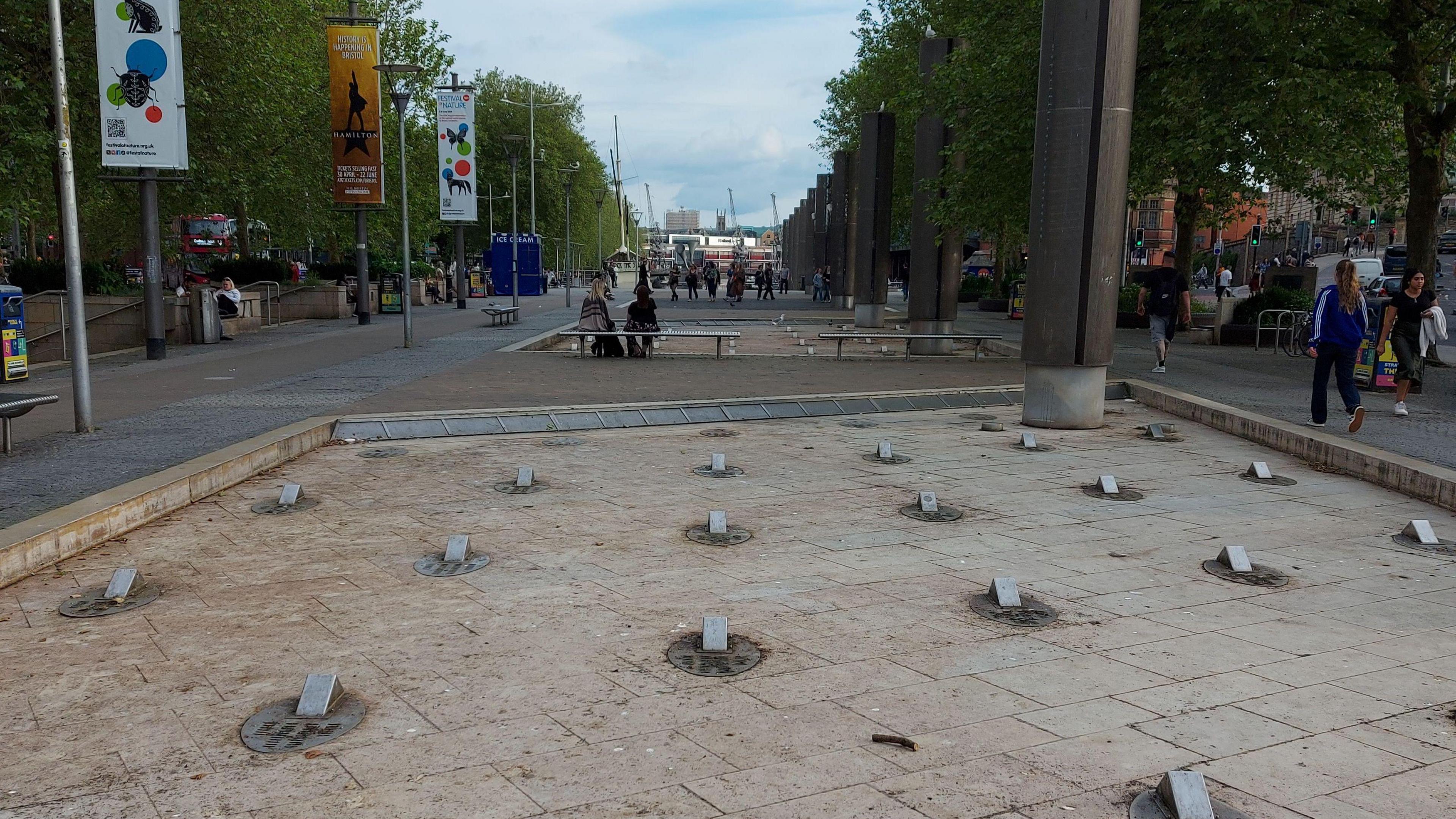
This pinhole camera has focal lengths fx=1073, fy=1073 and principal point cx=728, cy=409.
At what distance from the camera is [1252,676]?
14.1 feet

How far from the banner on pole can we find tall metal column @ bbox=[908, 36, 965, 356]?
475 inches

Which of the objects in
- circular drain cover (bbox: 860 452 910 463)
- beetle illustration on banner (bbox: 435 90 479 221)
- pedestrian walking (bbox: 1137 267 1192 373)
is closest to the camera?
circular drain cover (bbox: 860 452 910 463)

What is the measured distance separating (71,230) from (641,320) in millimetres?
10509

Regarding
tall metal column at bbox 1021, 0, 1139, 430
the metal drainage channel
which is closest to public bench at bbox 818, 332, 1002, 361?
the metal drainage channel

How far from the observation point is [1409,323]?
12547 mm

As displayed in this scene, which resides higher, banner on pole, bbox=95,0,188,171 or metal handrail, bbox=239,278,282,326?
banner on pole, bbox=95,0,188,171

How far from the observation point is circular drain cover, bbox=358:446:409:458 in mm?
9180

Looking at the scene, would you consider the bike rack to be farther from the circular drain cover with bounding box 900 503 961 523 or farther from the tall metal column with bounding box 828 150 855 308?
the tall metal column with bounding box 828 150 855 308

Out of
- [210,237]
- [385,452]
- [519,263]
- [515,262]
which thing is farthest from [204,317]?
[210,237]

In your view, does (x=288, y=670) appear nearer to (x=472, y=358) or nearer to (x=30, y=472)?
(x=30, y=472)

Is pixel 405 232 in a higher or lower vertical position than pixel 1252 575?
higher

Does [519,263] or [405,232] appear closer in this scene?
[405,232]

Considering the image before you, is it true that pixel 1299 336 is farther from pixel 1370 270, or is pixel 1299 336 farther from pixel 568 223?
pixel 568 223

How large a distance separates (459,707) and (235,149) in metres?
22.1
